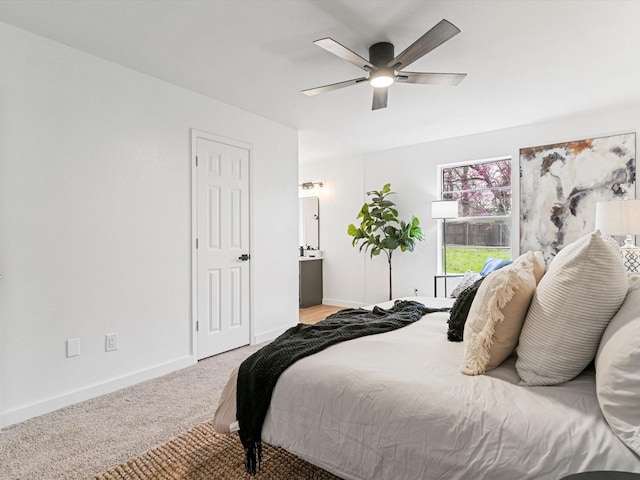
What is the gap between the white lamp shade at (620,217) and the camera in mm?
3072

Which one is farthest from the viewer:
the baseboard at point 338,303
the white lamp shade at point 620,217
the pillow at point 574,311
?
the baseboard at point 338,303

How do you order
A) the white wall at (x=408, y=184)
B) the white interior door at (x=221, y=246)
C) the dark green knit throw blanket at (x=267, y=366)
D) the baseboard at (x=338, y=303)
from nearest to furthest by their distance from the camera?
the dark green knit throw blanket at (x=267, y=366)
the white interior door at (x=221, y=246)
the white wall at (x=408, y=184)
the baseboard at (x=338, y=303)

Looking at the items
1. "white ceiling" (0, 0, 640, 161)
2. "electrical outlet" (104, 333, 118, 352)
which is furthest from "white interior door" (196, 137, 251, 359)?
"electrical outlet" (104, 333, 118, 352)

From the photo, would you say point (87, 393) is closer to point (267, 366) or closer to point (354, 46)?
point (267, 366)

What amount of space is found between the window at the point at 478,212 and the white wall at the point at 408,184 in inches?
6.2

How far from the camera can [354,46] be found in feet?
8.61

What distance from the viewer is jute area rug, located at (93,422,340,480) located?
1729 mm

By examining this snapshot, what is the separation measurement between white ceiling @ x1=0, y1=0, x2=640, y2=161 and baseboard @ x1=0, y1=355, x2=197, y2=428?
94.0 inches

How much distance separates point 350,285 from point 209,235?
3.12m

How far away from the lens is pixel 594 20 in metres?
2.31

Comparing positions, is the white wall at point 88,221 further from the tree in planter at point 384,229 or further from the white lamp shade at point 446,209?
the white lamp shade at point 446,209

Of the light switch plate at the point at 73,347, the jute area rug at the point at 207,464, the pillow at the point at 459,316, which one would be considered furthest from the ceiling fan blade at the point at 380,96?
the light switch plate at the point at 73,347

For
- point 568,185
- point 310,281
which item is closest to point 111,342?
point 310,281

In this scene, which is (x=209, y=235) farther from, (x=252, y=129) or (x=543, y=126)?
(x=543, y=126)
